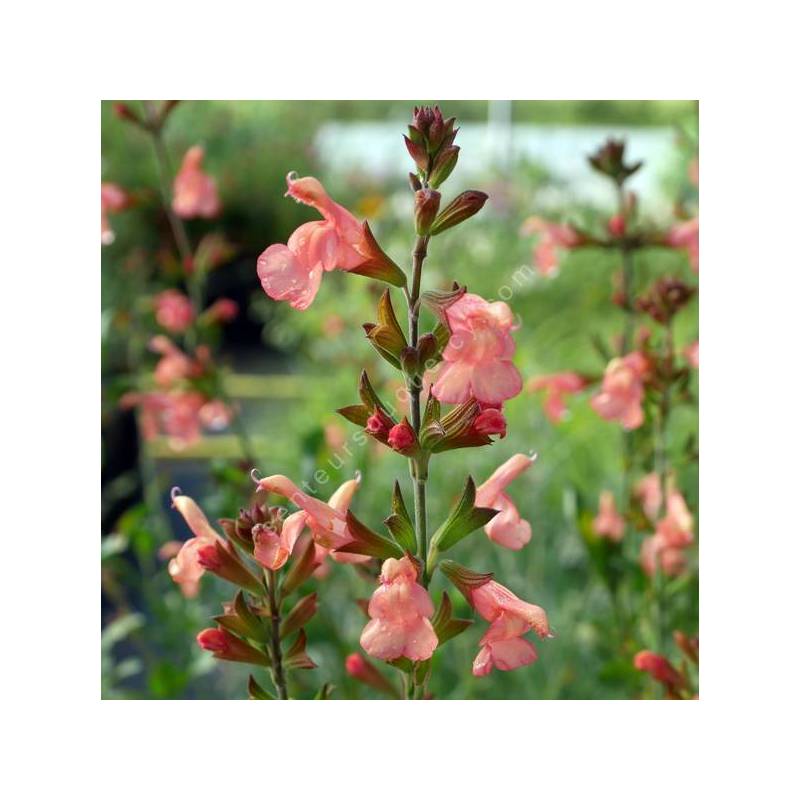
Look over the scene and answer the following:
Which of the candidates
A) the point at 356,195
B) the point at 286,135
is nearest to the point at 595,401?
the point at 356,195

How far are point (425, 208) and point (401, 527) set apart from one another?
11.8 inches

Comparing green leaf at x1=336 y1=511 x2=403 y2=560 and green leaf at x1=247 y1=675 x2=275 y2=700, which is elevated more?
green leaf at x1=336 y1=511 x2=403 y2=560

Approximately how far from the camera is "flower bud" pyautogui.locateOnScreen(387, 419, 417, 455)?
3.04ft

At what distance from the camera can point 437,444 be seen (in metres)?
0.96

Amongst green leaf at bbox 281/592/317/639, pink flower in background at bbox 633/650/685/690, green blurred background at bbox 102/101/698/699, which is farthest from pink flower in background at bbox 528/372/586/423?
green leaf at bbox 281/592/317/639

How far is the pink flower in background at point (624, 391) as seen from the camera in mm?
1632

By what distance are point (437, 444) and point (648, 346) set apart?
786mm

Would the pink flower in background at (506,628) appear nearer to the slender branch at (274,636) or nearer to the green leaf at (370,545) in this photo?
the green leaf at (370,545)

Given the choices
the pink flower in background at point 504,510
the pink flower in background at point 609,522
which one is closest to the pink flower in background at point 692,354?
the pink flower in background at point 609,522

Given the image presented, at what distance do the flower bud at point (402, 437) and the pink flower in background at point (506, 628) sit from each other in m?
0.18

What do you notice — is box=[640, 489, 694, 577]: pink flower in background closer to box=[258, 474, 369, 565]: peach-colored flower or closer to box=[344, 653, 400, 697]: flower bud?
box=[344, 653, 400, 697]: flower bud

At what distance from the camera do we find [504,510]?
43.7 inches

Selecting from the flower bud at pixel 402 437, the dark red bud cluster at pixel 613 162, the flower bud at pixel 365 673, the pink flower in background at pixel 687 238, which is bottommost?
the flower bud at pixel 365 673

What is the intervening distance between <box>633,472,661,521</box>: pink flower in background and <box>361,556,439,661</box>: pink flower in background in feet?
3.13
